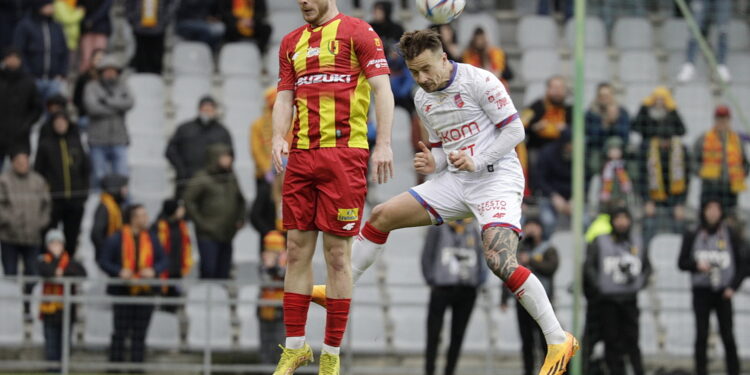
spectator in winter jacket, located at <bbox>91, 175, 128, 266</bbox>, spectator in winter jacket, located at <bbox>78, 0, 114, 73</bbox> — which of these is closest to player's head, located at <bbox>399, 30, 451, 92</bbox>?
spectator in winter jacket, located at <bbox>91, 175, 128, 266</bbox>

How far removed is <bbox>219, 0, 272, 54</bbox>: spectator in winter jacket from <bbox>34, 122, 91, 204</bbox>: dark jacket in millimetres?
3782

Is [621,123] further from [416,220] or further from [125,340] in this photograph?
[416,220]

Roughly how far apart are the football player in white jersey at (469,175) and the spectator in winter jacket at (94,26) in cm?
965

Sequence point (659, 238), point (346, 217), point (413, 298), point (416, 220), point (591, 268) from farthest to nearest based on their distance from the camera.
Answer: point (659, 238) < point (413, 298) < point (591, 268) < point (416, 220) < point (346, 217)

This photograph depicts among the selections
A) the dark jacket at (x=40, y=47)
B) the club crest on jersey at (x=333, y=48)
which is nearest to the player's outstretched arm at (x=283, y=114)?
the club crest on jersey at (x=333, y=48)

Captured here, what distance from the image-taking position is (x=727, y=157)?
53.0 feet

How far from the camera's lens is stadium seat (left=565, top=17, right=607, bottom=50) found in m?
18.9

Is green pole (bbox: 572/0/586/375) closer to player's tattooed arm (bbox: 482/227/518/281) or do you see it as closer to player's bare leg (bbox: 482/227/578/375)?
player's bare leg (bbox: 482/227/578/375)

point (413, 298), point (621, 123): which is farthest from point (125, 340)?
point (621, 123)

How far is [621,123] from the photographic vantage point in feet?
52.9

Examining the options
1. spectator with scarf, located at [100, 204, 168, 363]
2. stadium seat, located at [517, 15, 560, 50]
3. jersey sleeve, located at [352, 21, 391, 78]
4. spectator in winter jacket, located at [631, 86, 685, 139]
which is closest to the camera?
jersey sleeve, located at [352, 21, 391, 78]

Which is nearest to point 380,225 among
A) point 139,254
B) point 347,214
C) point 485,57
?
point 347,214

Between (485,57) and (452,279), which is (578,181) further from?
(485,57)

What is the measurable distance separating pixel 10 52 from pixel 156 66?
2.54 m
